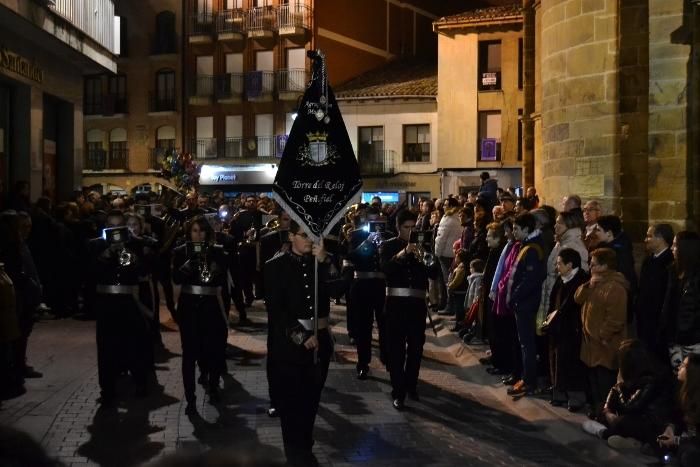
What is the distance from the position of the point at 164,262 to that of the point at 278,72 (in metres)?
31.8

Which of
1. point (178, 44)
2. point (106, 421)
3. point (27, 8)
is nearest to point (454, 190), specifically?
point (178, 44)

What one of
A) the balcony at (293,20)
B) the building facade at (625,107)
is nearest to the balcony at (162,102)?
the balcony at (293,20)

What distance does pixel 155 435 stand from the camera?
7.66 m

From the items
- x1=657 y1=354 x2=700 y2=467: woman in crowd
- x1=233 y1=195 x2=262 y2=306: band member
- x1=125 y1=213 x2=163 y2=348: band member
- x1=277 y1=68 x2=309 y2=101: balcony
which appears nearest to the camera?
x1=657 y1=354 x2=700 y2=467: woman in crowd

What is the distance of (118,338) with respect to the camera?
8914mm

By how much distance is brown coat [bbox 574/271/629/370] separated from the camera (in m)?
8.07

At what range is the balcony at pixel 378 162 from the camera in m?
Answer: 39.9

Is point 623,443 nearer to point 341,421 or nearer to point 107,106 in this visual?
point 341,421

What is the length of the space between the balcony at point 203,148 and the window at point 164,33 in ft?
16.7

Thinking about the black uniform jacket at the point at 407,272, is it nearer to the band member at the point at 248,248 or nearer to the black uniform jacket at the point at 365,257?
the black uniform jacket at the point at 365,257

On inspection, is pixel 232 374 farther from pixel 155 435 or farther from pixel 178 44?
pixel 178 44

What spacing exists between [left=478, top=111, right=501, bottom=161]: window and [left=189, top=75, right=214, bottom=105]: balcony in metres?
15.3

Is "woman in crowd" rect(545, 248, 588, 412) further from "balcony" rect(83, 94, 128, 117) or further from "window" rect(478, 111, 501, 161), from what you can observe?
"balcony" rect(83, 94, 128, 117)

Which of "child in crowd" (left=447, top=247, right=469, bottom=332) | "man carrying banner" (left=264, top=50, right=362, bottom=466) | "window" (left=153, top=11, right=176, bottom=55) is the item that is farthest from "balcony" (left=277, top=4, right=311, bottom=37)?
"man carrying banner" (left=264, top=50, right=362, bottom=466)
